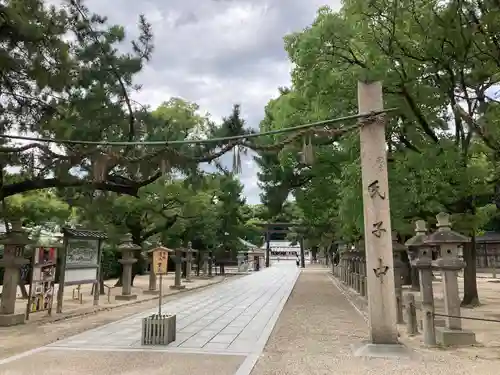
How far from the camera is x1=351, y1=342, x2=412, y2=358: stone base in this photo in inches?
265

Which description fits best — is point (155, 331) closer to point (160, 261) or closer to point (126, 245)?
point (160, 261)

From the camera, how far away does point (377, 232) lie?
7055 mm

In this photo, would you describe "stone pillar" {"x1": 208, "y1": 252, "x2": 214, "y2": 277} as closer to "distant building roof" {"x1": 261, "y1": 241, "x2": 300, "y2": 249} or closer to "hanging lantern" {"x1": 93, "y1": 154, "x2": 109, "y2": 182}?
"hanging lantern" {"x1": 93, "y1": 154, "x2": 109, "y2": 182}

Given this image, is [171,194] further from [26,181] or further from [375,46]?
[375,46]

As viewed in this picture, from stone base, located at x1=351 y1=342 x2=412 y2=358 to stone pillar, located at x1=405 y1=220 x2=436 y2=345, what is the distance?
1.22 m

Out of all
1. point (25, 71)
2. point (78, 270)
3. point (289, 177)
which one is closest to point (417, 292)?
point (289, 177)

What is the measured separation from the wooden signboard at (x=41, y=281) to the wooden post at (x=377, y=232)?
29.1 feet

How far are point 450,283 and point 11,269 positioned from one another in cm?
994

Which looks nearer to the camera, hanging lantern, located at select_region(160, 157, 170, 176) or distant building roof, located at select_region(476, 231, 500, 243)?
hanging lantern, located at select_region(160, 157, 170, 176)

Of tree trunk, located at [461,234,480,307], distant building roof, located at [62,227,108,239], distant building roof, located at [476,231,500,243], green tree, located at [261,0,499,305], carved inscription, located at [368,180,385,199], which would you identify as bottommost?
tree trunk, located at [461,234,480,307]

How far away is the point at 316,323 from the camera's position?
35.3 ft

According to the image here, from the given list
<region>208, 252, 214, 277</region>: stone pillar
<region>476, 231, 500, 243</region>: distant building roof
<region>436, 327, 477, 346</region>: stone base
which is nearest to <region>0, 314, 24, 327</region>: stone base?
<region>436, 327, 477, 346</region>: stone base

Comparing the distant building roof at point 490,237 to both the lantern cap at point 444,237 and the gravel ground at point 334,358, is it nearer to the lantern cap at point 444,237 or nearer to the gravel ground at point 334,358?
the gravel ground at point 334,358

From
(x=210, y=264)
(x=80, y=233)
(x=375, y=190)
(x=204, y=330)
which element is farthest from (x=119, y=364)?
(x=210, y=264)
